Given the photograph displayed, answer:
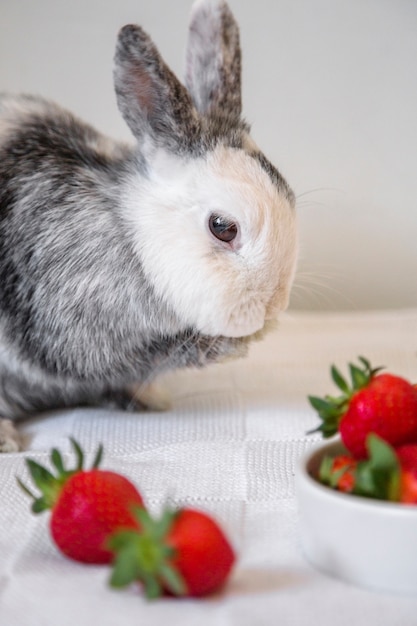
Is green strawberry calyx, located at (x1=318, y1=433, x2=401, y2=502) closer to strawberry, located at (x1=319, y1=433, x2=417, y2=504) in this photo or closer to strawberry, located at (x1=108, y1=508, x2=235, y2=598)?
strawberry, located at (x1=319, y1=433, x2=417, y2=504)

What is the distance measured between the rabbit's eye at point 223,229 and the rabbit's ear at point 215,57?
169 mm

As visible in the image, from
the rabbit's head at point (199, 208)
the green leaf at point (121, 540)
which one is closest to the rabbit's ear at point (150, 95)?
the rabbit's head at point (199, 208)

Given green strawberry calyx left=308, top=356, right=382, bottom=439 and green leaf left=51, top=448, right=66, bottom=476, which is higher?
green strawberry calyx left=308, top=356, right=382, bottom=439

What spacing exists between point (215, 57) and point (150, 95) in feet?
0.43

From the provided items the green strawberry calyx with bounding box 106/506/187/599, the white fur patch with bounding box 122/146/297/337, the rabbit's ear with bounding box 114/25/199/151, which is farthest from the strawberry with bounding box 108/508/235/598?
the rabbit's ear with bounding box 114/25/199/151

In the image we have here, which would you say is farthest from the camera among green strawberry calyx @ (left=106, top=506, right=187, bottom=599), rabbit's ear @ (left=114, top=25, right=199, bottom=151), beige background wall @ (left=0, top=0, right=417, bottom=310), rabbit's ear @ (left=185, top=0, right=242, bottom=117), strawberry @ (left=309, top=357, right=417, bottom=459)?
beige background wall @ (left=0, top=0, right=417, bottom=310)

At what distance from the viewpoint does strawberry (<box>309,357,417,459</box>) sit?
0.68 meters

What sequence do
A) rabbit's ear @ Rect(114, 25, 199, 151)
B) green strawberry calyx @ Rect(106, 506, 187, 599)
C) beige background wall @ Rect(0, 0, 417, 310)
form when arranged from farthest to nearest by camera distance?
beige background wall @ Rect(0, 0, 417, 310)
rabbit's ear @ Rect(114, 25, 199, 151)
green strawberry calyx @ Rect(106, 506, 187, 599)

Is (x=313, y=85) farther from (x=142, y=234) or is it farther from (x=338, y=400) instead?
(x=338, y=400)

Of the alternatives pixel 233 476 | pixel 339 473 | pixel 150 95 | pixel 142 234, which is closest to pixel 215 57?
pixel 150 95

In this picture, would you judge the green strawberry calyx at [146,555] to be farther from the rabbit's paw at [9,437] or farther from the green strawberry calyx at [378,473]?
the rabbit's paw at [9,437]

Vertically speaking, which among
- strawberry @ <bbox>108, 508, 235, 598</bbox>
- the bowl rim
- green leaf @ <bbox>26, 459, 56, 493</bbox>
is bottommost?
green leaf @ <bbox>26, 459, 56, 493</bbox>

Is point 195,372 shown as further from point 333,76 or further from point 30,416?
point 333,76

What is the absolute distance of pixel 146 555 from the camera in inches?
22.0
